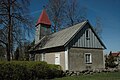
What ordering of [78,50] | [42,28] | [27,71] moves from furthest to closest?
[42,28] → [78,50] → [27,71]

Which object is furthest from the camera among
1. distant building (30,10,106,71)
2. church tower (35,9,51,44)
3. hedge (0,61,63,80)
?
church tower (35,9,51,44)

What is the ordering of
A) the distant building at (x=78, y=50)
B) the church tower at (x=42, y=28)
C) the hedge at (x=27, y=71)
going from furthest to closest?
the church tower at (x=42, y=28) < the distant building at (x=78, y=50) < the hedge at (x=27, y=71)

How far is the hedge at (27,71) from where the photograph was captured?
14305mm

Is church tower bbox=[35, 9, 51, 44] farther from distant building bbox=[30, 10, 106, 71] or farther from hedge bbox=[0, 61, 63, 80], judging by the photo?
hedge bbox=[0, 61, 63, 80]

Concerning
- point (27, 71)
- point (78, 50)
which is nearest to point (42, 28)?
point (78, 50)

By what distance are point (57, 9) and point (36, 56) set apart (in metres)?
17.8

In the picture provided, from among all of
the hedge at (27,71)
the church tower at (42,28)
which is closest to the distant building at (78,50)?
the hedge at (27,71)

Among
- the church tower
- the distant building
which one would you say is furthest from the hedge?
the church tower

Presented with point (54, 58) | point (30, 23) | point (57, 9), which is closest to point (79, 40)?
point (54, 58)

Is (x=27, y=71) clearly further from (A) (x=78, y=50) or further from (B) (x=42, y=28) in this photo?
(B) (x=42, y=28)

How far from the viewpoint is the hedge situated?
46.9 ft

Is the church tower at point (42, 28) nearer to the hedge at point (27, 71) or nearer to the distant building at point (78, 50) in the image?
the distant building at point (78, 50)

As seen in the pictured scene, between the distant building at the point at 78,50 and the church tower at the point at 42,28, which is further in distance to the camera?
the church tower at the point at 42,28

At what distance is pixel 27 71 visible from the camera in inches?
615
